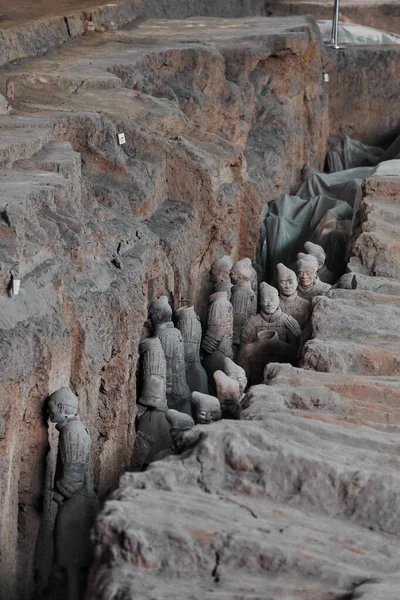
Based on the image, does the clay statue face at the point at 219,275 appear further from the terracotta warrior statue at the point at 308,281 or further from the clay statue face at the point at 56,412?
the clay statue face at the point at 56,412

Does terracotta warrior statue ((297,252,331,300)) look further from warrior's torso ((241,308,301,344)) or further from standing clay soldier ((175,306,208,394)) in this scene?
standing clay soldier ((175,306,208,394))

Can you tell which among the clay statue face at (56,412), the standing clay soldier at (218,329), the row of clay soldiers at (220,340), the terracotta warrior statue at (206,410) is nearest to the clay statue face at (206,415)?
the terracotta warrior statue at (206,410)

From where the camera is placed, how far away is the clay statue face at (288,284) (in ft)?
28.0

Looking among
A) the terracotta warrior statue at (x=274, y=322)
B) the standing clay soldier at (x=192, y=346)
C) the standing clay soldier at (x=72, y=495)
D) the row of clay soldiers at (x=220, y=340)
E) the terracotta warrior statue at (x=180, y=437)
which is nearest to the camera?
the terracotta warrior statue at (x=180, y=437)

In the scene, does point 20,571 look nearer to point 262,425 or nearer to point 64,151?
point 262,425

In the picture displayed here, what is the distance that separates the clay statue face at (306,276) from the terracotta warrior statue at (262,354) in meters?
1.00

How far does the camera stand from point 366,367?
6.08 meters

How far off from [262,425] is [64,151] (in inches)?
139

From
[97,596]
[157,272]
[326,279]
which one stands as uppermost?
[97,596]

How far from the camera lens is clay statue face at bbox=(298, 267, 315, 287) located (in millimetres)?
8844

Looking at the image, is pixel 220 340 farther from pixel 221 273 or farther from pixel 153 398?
pixel 153 398

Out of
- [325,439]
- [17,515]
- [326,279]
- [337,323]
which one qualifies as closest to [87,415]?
[17,515]

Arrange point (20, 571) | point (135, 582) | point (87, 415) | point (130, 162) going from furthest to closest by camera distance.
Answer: point (130, 162)
point (87, 415)
point (20, 571)
point (135, 582)

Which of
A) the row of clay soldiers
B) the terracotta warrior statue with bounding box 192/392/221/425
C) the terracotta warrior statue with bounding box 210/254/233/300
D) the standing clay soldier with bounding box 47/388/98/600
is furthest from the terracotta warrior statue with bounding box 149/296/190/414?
the standing clay soldier with bounding box 47/388/98/600
